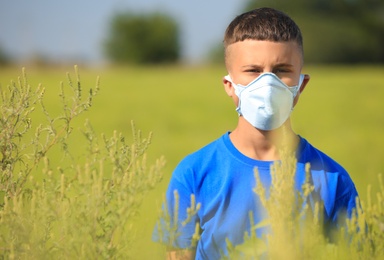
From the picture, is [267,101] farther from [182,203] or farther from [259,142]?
[182,203]

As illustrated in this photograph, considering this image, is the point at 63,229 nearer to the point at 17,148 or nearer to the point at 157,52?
the point at 17,148

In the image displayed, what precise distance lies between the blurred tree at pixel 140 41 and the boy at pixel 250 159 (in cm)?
10051

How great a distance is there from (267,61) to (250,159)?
460mm

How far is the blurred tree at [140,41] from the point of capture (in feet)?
341

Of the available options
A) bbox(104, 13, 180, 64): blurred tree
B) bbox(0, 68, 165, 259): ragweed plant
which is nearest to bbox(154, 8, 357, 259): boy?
bbox(0, 68, 165, 259): ragweed plant

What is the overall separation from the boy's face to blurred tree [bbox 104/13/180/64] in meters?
100

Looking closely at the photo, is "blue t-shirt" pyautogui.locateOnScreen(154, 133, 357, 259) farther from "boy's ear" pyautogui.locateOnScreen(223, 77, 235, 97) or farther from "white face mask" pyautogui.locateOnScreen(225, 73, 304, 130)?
"boy's ear" pyautogui.locateOnScreen(223, 77, 235, 97)

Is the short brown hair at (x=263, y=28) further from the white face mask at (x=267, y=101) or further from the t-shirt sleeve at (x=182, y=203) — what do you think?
the t-shirt sleeve at (x=182, y=203)

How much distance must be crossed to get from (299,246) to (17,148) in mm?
1260

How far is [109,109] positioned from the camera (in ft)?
77.9

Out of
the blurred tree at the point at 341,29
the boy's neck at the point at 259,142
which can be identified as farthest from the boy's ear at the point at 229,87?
the blurred tree at the point at 341,29

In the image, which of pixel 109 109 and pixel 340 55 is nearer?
pixel 109 109

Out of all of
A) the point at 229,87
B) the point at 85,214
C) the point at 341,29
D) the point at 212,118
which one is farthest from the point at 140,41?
the point at 85,214

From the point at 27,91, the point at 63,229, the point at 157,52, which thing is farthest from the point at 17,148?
the point at 157,52
